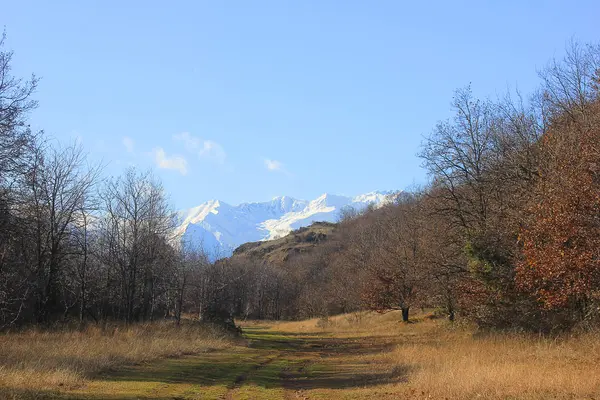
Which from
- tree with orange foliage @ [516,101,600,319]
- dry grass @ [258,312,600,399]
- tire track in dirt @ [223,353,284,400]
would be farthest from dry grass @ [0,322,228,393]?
tree with orange foliage @ [516,101,600,319]

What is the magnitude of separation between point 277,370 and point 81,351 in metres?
7.16

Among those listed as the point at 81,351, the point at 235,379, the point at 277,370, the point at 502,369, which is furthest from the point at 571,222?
the point at 81,351

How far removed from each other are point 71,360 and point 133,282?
20080 mm

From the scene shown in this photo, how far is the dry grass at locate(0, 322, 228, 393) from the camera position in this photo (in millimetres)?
12508

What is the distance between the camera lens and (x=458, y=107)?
104 feet

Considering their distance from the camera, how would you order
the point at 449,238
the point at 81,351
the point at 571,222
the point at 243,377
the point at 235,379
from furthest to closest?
the point at 449,238 < the point at 81,351 < the point at 243,377 < the point at 235,379 < the point at 571,222

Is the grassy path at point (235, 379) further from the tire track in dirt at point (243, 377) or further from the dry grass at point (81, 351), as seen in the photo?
the dry grass at point (81, 351)

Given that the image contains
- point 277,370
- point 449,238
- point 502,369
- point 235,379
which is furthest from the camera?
point 449,238

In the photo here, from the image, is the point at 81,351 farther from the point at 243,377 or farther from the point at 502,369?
the point at 502,369

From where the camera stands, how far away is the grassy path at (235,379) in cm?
1238

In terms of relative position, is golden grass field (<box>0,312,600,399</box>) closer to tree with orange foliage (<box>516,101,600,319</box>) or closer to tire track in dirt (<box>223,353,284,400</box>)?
tire track in dirt (<box>223,353,284,400</box>)

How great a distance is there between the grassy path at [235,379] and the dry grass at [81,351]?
69 centimetres

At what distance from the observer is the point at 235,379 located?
52.1ft

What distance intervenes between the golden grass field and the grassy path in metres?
0.03
